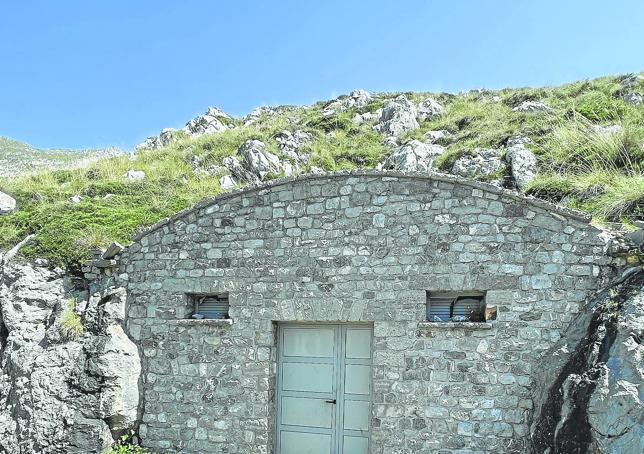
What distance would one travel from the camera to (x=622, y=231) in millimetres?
7367

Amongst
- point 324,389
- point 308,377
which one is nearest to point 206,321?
point 308,377

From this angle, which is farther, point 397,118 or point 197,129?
point 197,129

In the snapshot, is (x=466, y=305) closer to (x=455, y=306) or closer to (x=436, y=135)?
(x=455, y=306)

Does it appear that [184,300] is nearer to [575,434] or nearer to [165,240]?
[165,240]

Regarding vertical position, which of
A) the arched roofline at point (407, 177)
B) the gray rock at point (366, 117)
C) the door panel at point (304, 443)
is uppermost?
the gray rock at point (366, 117)

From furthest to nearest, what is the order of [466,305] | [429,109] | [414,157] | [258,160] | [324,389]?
[429,109]
[258,160]
[414,157]
[324,389]
[466,305]

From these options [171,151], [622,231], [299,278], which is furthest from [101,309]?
[171,151]

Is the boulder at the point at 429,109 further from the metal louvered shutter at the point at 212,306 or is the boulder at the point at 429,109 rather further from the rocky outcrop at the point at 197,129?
the metal louvered shutter at the point at 212,306

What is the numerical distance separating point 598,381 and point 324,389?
3.51 meters

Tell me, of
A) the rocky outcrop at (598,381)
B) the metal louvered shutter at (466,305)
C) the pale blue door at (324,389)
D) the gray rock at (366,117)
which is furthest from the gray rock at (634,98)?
the pale blue door at (324,389)

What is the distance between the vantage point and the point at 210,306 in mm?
8789

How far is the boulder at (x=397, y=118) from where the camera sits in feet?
66.1

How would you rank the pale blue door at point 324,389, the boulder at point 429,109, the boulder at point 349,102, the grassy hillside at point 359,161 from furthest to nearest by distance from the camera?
the boulder at point 349,102 < the boulder at point 429,109 < the grassy hillside at point 359,161 < the pale blue door at point 324,389

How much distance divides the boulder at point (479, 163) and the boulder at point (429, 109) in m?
6.92
